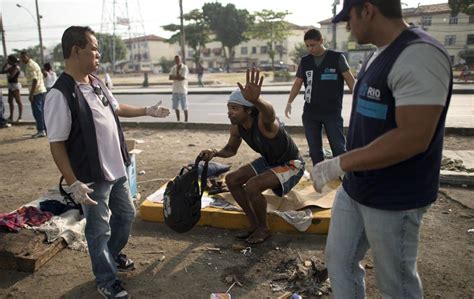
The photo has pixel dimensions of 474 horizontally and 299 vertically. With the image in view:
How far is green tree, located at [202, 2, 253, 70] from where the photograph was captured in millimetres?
59500

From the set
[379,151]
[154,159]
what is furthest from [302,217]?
[154,159]

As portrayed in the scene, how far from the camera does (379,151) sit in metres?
1.55

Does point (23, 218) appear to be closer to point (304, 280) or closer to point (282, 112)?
point (304, 280)

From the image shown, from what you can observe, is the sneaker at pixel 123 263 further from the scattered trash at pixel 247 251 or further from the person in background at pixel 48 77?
the person in background at pixel 48 77

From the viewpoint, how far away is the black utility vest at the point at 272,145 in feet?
11.7

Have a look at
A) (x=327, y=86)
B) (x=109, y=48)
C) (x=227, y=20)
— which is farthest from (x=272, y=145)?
(x=109, y=48)

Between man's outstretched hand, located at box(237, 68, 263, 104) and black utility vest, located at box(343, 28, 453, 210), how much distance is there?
3.69 feet

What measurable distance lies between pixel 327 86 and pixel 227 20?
5845 cm

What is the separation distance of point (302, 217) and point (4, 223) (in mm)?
2738

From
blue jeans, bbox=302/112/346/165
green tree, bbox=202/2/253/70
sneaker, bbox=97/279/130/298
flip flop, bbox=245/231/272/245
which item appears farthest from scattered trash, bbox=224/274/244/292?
green tree, bbox=202/2/253/70

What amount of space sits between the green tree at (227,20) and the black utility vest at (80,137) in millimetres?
58855

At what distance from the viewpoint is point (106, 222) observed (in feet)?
8.98

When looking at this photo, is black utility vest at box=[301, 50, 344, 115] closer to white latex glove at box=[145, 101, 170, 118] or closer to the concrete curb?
white latex glove at box=[145, 101, 170, 118]

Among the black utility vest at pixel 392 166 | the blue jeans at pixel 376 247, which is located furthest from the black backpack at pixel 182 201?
the black utility vest at pixel 392 166
